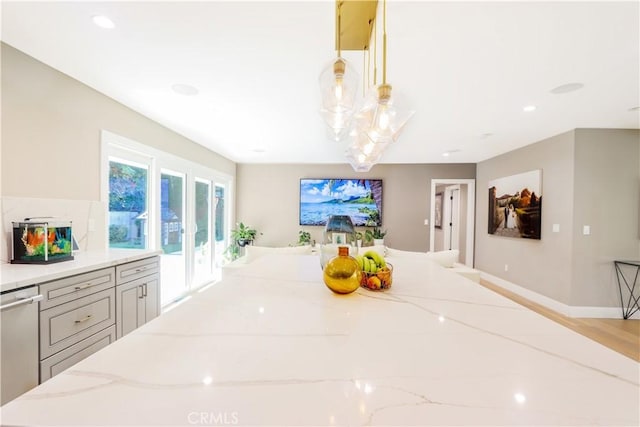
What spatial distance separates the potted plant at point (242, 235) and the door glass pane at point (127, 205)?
2.32 meters

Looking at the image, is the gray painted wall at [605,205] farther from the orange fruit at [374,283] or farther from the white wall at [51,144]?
the white wall at [51,144]

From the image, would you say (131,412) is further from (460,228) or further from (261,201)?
(460,228)

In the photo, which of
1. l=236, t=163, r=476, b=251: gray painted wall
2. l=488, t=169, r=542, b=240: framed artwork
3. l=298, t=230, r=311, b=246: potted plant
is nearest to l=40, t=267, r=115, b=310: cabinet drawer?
l=298, t=230, r=311, b=246: potted plant

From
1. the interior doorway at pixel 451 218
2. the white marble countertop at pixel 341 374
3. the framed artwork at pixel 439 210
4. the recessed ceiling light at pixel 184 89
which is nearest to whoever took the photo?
the white marble countertop at pixel 341 374

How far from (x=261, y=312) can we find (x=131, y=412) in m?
0.50

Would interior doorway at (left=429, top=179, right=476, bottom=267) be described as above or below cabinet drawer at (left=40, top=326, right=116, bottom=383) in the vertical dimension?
above

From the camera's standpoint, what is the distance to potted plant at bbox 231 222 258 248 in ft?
17.9

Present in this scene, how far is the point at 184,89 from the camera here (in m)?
2.36

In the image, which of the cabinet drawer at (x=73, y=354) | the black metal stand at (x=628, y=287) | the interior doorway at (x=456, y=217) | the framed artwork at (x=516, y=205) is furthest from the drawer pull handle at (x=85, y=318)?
the interior doorway at (x=456, y=217)

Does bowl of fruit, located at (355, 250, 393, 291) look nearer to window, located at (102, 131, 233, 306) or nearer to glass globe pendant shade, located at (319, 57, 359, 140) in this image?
glass globe pendant shade, located at (319, 57, 359, 140)

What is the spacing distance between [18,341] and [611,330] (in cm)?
515

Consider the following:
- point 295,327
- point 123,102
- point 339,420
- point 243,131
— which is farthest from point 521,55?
point 123,102

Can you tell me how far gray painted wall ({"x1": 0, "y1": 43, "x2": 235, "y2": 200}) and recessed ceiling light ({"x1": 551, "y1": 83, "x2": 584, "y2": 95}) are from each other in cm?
406

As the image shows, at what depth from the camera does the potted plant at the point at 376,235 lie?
538 cm
